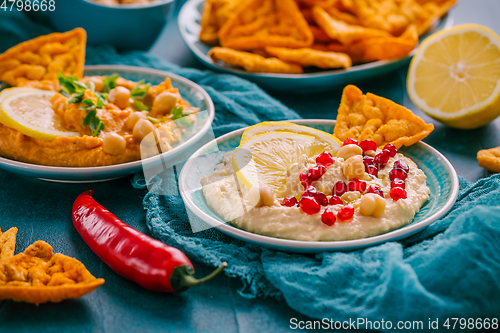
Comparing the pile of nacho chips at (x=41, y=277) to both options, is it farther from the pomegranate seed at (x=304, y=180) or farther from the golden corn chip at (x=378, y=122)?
the golden corn chip at (x=378, y=122)

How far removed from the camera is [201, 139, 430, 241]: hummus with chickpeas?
2373 millimetres

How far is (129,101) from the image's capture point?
3615mm

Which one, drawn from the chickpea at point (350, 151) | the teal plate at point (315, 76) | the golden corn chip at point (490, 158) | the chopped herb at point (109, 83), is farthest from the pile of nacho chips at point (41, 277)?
the golden corn chip at point (490, 158)

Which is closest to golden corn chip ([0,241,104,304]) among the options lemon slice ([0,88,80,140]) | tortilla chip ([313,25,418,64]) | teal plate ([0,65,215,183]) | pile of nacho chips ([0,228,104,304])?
pile of nacho chips ([0,228,104,304])

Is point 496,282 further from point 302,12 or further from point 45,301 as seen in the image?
point 302,12

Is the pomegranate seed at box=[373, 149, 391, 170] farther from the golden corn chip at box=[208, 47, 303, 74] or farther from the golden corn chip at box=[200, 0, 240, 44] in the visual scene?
the golden corn chip at box=[200, 0, 240, 44]

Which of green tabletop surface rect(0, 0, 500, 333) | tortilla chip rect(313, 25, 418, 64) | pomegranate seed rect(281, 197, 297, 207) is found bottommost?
green tabletop surface rect(0, 0, 500, 333)

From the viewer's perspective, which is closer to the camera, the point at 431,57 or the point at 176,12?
the point at 431,57

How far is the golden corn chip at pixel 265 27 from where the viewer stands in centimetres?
455

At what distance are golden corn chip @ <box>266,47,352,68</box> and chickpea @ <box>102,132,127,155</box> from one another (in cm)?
207

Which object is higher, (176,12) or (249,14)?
(249,14)

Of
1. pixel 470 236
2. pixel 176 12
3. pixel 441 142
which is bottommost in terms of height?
pixel 176 12

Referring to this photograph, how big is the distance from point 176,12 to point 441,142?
482 cm

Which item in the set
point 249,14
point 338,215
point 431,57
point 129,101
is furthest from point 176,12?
point 338,215
